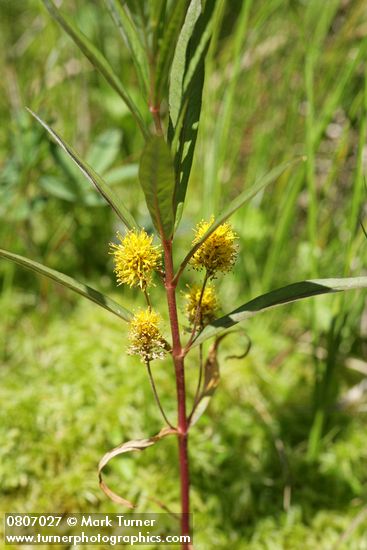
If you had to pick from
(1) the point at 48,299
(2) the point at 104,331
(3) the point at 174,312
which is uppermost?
(1) the point at 48,299

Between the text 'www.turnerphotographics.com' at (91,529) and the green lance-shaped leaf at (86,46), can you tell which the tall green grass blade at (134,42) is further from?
the text 'www.turnerphotographics.com' at (91,529)

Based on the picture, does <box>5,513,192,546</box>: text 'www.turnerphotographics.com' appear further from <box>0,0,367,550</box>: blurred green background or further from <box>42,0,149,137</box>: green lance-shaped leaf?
<box>42,0,149,137</box>: green lance-shaped leaf

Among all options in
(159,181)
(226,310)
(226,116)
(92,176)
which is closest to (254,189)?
(159,181)

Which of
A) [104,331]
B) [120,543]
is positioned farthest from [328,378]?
[104,331]

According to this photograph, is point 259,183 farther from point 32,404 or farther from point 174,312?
point 32,404

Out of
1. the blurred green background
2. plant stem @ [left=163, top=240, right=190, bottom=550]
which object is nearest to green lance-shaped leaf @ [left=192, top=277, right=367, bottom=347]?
plant stem @ [left=163, top=240, right=190, bottom=550]
